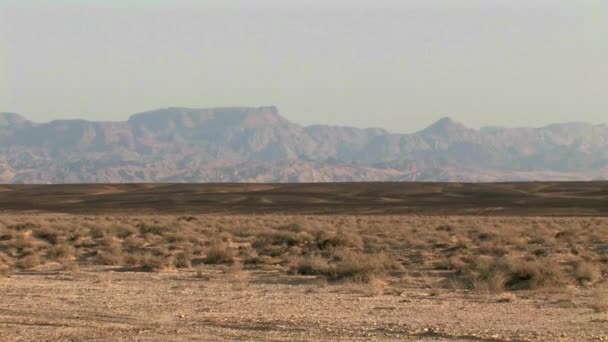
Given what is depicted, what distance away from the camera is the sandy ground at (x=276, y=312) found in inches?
611

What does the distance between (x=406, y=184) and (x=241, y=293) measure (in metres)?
109

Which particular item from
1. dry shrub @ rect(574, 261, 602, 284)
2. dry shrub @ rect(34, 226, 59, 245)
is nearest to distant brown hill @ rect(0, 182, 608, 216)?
dry shrub @ rect(34, 226, 59, 245)

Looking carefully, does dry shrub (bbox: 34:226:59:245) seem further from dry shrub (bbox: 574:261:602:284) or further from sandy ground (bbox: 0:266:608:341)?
dry shrub (bbox: 574:261:602:284)

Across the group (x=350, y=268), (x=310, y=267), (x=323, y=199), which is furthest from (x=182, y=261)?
(x=323, y=199)

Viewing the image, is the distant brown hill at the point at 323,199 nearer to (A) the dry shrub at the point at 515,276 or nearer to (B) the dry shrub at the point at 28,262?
(B) the dry shrub at the point at 28,262

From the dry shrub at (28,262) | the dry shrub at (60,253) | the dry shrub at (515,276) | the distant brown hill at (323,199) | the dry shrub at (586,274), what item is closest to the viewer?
the dry shrub at (515,276)

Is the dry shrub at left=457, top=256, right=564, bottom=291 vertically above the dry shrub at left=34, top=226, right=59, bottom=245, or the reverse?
the dry shrub at left=457, top=256, right=564, bottom=291

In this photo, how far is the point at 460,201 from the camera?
321 ft

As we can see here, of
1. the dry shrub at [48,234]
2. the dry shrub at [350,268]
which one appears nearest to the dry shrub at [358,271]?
the dry shrub at [350,268]

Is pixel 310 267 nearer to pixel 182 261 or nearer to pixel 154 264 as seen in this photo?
pixel 154 264

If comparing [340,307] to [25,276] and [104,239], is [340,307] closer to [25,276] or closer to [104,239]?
[25,276]

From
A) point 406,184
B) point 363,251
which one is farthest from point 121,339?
point 406,184

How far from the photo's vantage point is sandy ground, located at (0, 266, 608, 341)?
1551 cm

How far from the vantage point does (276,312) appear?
18375 mm
